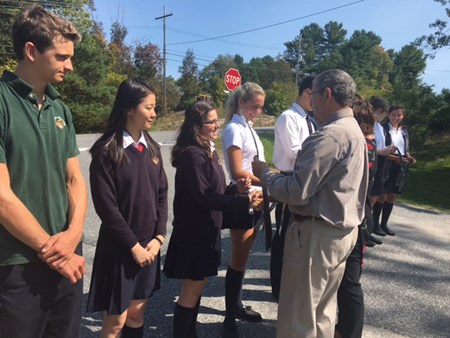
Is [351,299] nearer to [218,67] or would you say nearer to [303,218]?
[303,218]

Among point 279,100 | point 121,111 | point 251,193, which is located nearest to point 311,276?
point 251,193

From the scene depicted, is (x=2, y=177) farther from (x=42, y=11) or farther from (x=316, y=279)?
(x=316, y=279)

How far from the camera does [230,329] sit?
2951 mm

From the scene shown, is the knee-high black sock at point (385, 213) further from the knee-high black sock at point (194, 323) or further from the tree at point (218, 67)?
the tree at point (218, 67)

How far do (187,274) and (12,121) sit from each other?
147 cm

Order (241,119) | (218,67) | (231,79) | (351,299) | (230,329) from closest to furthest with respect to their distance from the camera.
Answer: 1. (351,299)
2. (230,329)
3. (241,119)
4. (231,79)
5. (218,67)

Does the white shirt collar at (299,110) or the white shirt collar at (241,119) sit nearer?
the white shirt collar at (241,119)

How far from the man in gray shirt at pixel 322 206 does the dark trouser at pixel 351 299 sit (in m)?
0.25

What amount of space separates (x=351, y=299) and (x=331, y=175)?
1.03 metres

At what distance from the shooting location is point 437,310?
3.57 metres

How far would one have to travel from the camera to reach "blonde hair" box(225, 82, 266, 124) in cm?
310

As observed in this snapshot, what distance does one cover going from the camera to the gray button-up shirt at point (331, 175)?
2150 millimetres

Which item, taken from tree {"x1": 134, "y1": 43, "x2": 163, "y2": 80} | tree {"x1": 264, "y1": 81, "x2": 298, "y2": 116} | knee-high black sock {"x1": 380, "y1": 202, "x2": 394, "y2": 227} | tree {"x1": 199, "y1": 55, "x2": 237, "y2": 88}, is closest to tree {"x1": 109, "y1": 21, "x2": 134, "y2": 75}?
tree {"x1": 134, "y1": 43, "x2": 163, "y2": 80}

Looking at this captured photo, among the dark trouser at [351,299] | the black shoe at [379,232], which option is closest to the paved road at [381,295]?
the black shoe at [379,232]
